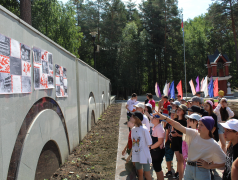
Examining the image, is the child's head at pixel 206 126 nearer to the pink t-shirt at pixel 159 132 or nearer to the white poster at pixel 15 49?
the pink t-shirt at pixel 159 132

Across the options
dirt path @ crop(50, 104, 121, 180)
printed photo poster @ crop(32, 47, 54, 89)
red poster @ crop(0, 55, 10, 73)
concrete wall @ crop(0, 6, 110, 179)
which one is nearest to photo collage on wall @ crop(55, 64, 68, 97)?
concrete wall @ crop(0, 6, 110, 179)

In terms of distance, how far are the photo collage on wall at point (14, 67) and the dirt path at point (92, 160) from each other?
2.13 m

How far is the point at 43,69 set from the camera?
4035mm

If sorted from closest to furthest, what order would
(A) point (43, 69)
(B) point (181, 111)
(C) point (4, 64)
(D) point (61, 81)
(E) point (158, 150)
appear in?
(C) point (4, 64) < (A) point (43, 69) < (E) point (158, 150) < (B) point (181, 111) < (D) point (61, 81)

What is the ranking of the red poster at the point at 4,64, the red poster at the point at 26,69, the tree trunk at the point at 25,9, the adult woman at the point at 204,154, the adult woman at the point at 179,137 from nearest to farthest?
the red poster at the point at 4,64, the adult woman at the point at 204,154, the red poster at the point at 26,69, the adult woman at the point at 179,137, the tree trunk at the point at 25,9

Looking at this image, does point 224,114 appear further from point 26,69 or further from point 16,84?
point 16,84

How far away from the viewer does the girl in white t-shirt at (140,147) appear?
3832 millimetres

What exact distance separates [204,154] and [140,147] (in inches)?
49.9

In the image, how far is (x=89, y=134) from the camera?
834cm

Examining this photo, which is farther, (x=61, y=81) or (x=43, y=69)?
(x=61, y=81)

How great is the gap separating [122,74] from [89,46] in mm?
9505

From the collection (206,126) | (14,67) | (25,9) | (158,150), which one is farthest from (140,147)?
(25,9)

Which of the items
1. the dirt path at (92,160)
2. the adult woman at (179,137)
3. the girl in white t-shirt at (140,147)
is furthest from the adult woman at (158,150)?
the dirt path at (92,160)

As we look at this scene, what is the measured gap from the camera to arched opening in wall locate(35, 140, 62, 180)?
370 centimetres
